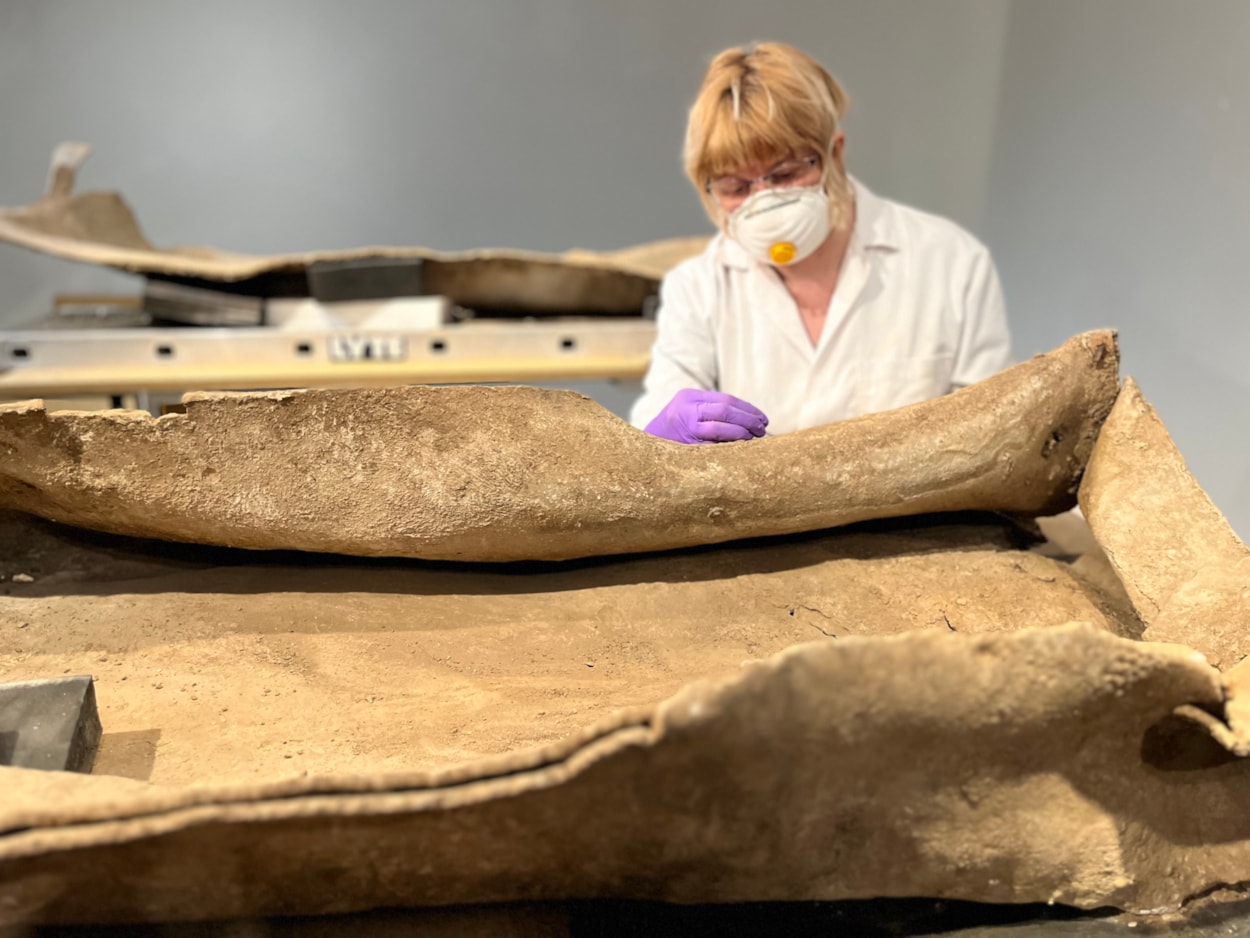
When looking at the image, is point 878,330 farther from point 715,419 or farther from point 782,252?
point 715,419

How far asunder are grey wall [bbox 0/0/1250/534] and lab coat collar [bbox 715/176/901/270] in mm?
1094

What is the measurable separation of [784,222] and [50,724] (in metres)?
1.55

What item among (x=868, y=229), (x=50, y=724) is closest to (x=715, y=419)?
(x=868, y=229)

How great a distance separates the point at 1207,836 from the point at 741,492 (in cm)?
75

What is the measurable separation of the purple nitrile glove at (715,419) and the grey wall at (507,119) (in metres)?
1.75

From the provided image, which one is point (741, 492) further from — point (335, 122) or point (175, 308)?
point (335, 122)

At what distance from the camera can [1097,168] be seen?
295 cm

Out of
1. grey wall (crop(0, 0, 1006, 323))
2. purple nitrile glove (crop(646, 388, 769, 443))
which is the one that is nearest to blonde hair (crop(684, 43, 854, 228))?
purple nitrile glove (crop(646, 388, 769, 443))

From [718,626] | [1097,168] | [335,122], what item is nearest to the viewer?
[718,626]

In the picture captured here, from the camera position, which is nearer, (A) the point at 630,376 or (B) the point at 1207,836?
(B) the point at 1207,836

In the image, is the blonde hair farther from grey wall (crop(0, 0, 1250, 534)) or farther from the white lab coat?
grey wall (crop(0, 0, 1250, 534))

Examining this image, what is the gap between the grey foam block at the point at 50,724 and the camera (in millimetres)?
1132

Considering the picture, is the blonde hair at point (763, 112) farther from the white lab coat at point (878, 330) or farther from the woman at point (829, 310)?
the white lab coat at point (878, 330)

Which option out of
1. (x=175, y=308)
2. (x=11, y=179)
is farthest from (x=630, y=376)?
(x=11, y=179)
